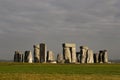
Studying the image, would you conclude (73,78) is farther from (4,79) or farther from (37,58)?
(37,58)

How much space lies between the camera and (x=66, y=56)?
64500 mm

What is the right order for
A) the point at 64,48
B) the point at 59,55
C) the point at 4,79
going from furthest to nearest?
the point at 59,55 < the point at 64,48 < the point at 4,79

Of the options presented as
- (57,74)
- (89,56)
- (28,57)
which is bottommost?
(57,74)

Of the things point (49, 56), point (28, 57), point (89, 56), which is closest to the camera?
point (28, 57)

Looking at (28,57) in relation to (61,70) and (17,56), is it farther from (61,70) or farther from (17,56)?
(61,70)

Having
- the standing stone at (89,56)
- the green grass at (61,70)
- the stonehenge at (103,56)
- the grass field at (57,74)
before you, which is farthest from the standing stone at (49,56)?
the grass field at (57,74)

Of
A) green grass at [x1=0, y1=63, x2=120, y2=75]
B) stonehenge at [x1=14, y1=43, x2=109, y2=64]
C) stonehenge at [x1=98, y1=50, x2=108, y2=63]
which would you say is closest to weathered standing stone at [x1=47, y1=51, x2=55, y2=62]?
stonehenge at [x1=14, y1=43, x2=109, y2=64]

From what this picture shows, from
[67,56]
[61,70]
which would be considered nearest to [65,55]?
[67,56]

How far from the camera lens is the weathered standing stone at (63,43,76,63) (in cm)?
6397

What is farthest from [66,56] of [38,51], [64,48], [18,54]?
[18,54]

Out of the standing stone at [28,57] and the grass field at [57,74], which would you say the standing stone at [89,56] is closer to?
the standing stone at [28,57]

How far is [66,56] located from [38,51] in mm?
6109

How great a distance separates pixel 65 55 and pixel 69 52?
1.06 metres

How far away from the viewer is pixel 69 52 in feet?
212
